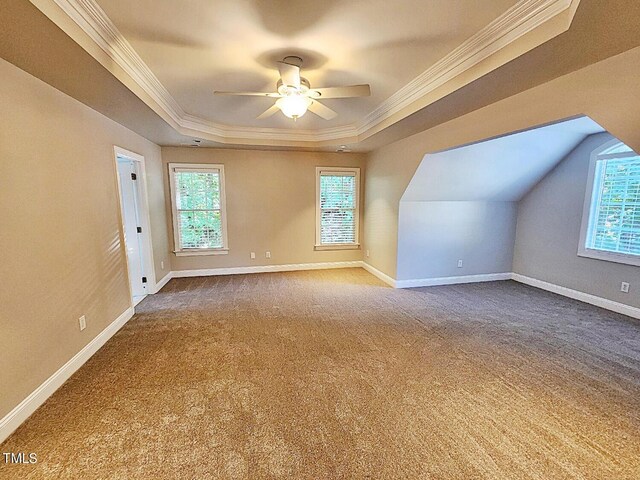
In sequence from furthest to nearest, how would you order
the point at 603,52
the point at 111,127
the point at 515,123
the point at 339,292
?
the point at 339,292, the point at 111,127, the point at 515,123, the point at 603,52

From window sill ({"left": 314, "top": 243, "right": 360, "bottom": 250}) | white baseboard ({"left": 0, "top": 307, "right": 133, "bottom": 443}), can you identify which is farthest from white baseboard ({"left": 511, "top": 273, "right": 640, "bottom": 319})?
white baseboard ({"left": 0, "top": 307, "right": 133, "bottom": 443})

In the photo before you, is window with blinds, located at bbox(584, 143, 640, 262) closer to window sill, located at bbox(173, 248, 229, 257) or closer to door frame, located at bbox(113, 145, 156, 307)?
window sill, located at bbox(173, 248, 229, 257)

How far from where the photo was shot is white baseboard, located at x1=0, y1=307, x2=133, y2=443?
1.84m

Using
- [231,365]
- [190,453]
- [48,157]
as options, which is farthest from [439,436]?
[48,157]

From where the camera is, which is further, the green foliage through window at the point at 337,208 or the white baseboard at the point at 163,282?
the green foliage through window at the point at 337,208

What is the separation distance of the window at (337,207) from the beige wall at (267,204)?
128mm

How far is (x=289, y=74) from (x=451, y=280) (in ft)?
14.1

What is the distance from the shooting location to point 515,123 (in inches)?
102

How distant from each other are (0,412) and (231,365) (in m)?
1.44

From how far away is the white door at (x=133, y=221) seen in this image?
4.14m

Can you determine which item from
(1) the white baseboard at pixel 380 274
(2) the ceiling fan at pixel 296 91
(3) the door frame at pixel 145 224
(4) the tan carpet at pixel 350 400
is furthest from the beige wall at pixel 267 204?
(2) the ceiling fan at pixel 296 91

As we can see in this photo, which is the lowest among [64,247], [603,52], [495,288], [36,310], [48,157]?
[495,288]

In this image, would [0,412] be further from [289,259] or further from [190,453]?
[289,259]

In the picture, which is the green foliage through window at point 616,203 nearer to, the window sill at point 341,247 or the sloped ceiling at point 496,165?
the sloped ceiling at point 496,165
